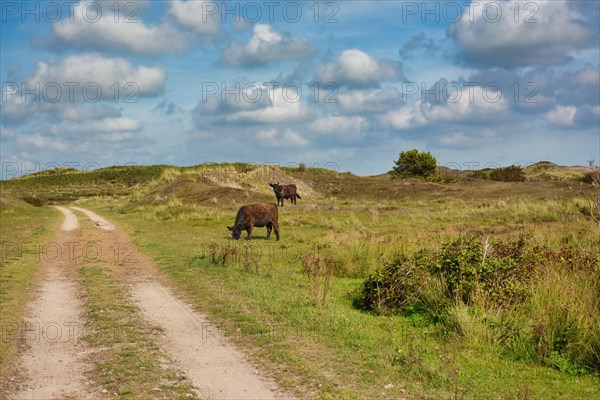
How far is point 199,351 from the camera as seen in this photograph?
325 inches

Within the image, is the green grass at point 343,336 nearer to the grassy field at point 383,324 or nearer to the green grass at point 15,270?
the grassy field at point 383,324

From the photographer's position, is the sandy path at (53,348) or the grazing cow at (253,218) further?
the grazing cow at (253,218)

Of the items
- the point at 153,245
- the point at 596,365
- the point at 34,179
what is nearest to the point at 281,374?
the point at 596,365

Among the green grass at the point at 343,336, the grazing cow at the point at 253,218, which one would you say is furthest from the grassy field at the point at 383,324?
the grazing cow at the point at 253,218

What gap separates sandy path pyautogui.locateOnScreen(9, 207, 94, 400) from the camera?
6.82 metres

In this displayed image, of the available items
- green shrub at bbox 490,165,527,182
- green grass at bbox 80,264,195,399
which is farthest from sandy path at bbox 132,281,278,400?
green shrub at bbox 490,165,527,182

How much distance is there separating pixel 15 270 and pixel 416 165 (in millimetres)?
59967

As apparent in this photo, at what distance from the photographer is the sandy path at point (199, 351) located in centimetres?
671

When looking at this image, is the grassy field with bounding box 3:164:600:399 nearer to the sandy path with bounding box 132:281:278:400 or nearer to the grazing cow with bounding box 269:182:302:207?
the sandy path with bounding box 132:281:278:400

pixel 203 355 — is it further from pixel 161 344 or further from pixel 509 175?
pixel 509 175

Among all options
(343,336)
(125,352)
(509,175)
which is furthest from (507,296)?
(509,175)

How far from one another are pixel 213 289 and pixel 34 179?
4828 inches

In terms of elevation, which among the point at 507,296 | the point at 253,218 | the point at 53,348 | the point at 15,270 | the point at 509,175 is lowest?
the point at 53,348

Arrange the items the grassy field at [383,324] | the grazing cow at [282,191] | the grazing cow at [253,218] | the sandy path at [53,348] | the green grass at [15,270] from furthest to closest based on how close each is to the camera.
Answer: the grazing cow at [282,191] → the grazing cow at [253,218] → the green grass at [15,270] → the grassy field at [383,324] → the sandy path at [53,348]
